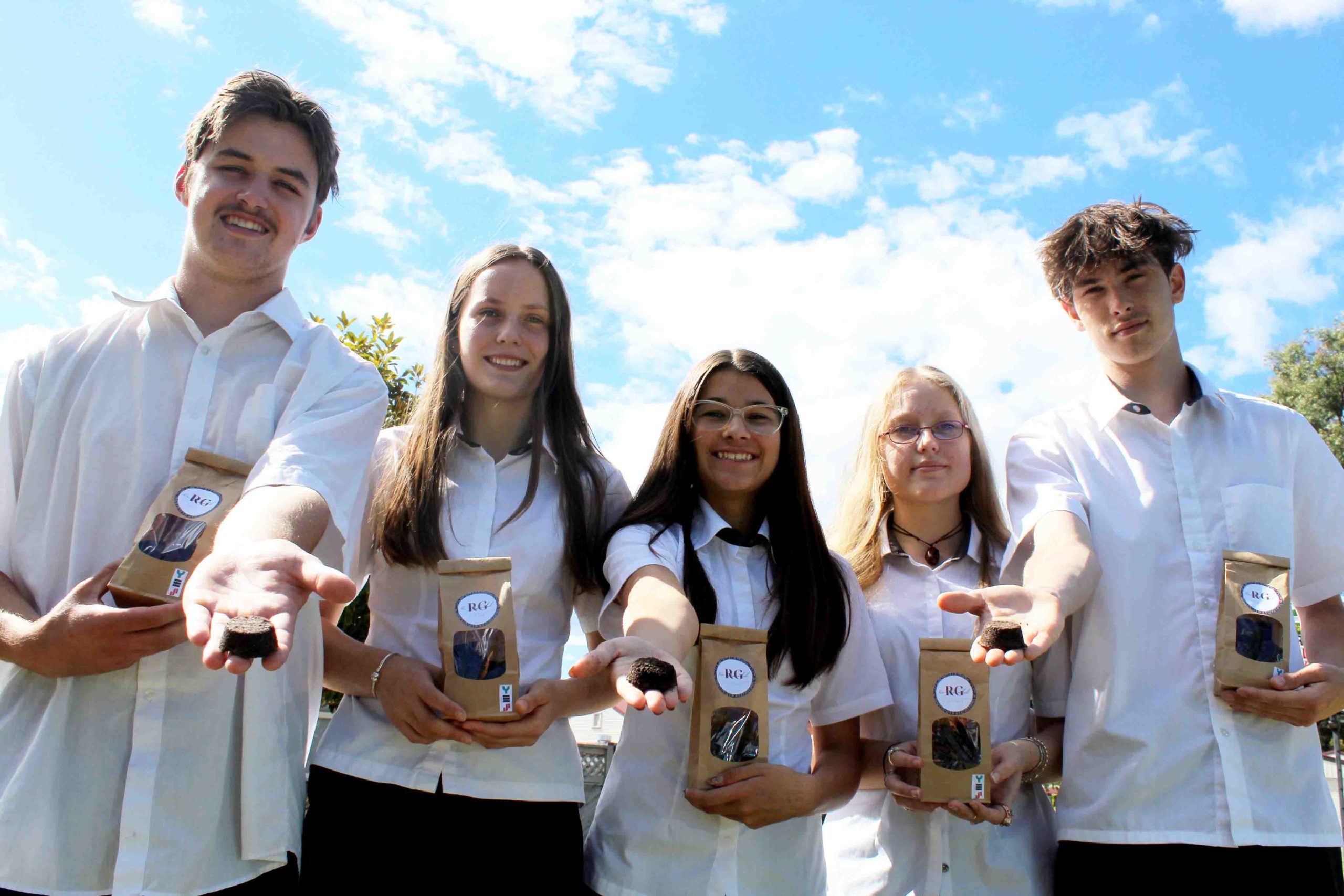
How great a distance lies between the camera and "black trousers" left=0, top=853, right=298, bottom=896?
7.74 feet

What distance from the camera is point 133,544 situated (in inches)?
90.5

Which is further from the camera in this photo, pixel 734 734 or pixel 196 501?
pixel 734 734

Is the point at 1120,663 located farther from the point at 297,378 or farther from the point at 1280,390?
the point at 1280,390

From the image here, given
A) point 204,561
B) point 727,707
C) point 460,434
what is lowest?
point 727,707

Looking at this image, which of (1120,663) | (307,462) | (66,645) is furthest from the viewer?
(1120,663)

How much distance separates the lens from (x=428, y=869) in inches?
102

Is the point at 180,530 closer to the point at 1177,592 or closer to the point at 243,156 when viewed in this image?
the point at 243,156

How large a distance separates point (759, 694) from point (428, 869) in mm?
1020

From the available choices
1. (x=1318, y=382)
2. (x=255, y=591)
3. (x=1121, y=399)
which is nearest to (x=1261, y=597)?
(x=1121, y=399)

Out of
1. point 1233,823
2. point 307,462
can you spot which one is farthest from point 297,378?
point 1233,823

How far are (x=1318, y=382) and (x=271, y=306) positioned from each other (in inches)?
972

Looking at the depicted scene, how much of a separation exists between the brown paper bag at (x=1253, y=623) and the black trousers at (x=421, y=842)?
6.86 ft

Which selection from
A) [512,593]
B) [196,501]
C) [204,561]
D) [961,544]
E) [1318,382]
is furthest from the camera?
[1318,382]

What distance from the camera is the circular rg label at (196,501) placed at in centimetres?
234
